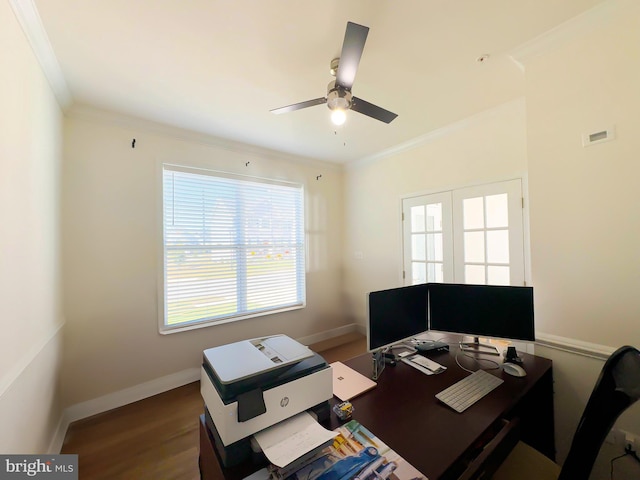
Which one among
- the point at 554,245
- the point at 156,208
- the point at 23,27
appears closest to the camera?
the point at 23,27

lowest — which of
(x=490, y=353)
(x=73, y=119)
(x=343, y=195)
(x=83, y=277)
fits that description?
(x=490, y=353)

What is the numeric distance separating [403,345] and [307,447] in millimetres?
1195

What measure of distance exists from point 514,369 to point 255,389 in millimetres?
1454

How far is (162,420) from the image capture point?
210 cm

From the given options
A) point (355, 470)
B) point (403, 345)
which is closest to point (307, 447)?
point (355, 470)

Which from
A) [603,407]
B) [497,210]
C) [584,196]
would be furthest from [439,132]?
[603,407]

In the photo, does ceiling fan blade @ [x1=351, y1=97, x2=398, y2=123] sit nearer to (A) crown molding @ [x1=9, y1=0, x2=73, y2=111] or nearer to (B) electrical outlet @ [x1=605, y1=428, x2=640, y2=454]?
(A) crown molding @ [x1=9, y1=0, x2=73, y2=111]

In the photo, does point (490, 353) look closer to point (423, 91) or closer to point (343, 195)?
point (423, 91)

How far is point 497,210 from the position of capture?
93.8 inches

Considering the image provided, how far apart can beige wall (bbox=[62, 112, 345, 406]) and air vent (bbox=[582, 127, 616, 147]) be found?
3.10 metres

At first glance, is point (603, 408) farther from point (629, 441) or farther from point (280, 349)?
point (629, 441)

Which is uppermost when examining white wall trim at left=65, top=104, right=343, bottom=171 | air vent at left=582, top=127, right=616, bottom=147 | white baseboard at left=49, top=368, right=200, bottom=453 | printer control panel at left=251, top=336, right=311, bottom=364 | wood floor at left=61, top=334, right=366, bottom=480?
white wall trim at left=65, top=104, right=343, bottom=171

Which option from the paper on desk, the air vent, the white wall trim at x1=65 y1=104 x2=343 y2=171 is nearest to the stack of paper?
the paper on desk

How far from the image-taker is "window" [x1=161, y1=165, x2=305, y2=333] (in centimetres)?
264
